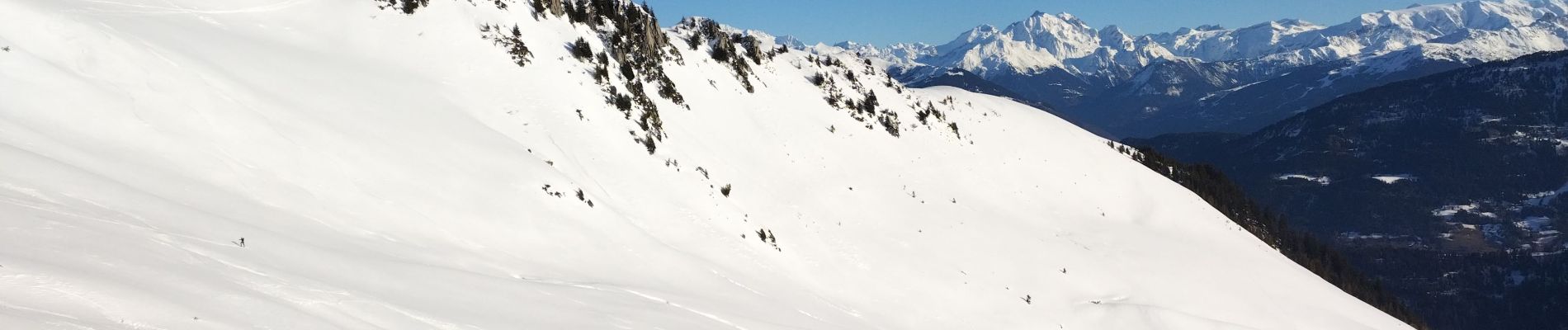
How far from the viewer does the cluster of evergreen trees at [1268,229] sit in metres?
77.7

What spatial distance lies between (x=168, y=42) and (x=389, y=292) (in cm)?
1251

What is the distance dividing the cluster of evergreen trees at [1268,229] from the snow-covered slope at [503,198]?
40.8 meters

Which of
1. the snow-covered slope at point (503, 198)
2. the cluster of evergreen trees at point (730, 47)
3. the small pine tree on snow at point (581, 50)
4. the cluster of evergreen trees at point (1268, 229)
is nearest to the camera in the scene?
the snow-covered slope at point (503, 198)

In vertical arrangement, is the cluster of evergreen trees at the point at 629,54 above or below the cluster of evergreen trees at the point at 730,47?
below

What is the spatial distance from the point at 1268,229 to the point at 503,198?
99.9 meters

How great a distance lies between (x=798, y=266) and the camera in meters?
23.1

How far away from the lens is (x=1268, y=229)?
93.2 metres

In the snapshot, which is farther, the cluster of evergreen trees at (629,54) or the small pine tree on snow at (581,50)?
the small pine tree on snow at (581,50)

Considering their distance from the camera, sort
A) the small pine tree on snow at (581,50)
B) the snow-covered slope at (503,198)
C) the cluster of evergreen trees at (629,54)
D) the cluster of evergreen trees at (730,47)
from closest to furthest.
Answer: the snow-covered slope at (503,198), the cluster of evergreen trees at (629,54), the small pine tree on snow at (581,50), the cluster of evergreen trees at (730,47)

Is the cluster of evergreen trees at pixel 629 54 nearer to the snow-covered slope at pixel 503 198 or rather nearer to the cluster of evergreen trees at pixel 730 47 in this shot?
the snow-covered slope at pixel 503 198

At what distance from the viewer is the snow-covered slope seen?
8977mm

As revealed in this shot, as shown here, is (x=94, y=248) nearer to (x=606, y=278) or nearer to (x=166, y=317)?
(x=166, y=317)

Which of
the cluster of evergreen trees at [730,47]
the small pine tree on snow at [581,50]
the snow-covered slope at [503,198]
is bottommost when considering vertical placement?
the snow-covered slope at [503,198]

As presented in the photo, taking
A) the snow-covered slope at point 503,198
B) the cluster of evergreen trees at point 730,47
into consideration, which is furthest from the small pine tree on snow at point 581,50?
the cluster of evergreen trees at point 730,47
